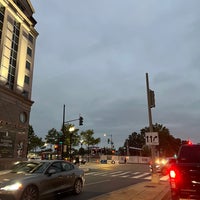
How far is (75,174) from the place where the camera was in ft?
36.2

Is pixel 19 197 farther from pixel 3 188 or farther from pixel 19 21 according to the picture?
pixel 19 21

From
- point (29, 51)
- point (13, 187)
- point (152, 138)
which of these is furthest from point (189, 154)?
point (29, 51)

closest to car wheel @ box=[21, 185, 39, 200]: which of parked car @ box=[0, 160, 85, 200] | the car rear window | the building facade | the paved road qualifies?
parked car @ box=[0, 160, 85, 200]

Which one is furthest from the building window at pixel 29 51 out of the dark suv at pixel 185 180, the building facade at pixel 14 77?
the dark suv at pixel 185 180

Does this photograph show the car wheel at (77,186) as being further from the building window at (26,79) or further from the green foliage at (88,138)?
the green foliage at (88,138)

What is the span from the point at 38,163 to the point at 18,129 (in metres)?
23.5

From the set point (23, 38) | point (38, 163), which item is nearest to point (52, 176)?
point (38, 163)

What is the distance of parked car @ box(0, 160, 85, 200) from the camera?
7.83 metres

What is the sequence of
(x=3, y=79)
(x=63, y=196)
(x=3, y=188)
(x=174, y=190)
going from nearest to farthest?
(x=174, y=190) < (x=3, y=188) < (x=63, y=196) < (x=3, y=79)

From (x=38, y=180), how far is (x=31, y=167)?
999 mm

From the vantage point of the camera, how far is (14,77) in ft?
110

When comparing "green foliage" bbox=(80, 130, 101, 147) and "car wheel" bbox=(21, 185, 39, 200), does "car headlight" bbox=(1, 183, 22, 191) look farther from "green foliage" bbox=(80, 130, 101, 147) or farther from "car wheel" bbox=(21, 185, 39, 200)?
"green foliage" bbox=(80, 130, 101, 147)

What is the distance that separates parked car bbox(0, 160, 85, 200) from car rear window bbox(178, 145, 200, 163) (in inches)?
176

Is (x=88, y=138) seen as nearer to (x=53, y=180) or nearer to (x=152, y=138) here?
(x=152, y=138)
